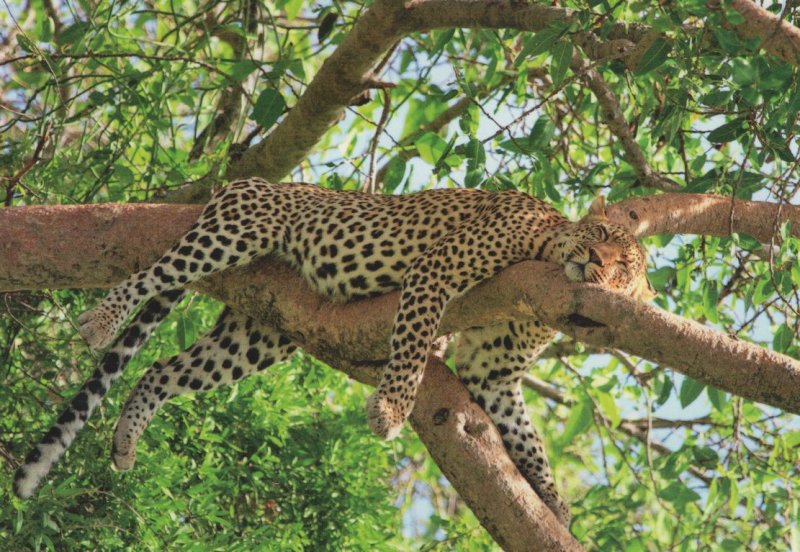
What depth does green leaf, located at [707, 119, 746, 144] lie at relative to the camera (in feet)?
17.3

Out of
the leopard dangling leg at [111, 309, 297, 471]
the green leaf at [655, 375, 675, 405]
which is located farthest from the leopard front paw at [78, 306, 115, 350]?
the green leaf at [655, 375, 675, 405]

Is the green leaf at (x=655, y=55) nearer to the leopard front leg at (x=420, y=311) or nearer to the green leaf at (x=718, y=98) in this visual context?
the green leaf at (x=718, y=98)

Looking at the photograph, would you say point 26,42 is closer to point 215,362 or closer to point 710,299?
point 215,362

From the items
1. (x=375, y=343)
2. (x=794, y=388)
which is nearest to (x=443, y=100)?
(x=375, y=343)

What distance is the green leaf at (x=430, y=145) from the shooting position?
659cm

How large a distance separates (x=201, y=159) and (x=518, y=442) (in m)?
3.07

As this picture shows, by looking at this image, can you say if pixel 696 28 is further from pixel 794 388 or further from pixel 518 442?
pixel 518 442

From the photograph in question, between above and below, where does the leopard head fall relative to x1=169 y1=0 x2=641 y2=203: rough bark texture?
below

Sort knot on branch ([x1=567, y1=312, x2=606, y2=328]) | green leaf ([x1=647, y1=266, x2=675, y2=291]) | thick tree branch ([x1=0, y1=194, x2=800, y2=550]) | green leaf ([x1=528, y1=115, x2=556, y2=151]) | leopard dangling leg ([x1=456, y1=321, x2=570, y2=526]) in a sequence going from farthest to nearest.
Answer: green leaf ([x1=647, y1=266, x2=675, y2=291]) < leopard dangling leg ([x1=456, y1=321, x2=570, y2=526]) < green leaf ([x1=528, y1=115, x2=556, y2=151]) < knot on branch ([x1=567, y1=312, x2=606, y2=328]) < thick tree branch ([x1=0, y1=194, x2=800, y2=550])

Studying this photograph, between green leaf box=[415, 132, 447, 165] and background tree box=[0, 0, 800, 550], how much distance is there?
22 mm

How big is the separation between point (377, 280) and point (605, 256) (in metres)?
1.22

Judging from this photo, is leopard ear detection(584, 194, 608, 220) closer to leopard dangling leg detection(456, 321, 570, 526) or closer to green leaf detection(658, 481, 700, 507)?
leopard dangling leg detection(456, 321, 570, 526)

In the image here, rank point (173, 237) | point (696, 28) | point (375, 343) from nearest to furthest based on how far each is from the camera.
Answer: point (696, 28)
point (375, 343)
point (173, 237)

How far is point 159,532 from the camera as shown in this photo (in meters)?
6.37
